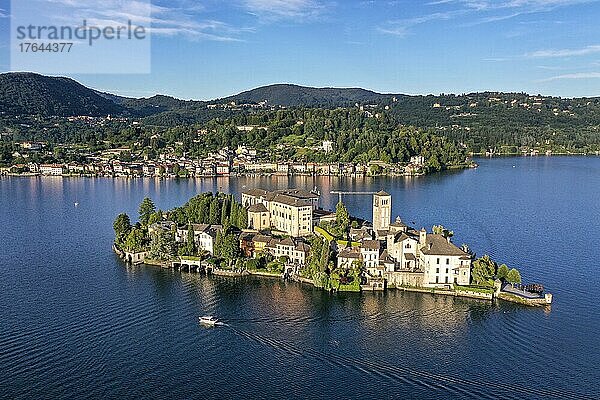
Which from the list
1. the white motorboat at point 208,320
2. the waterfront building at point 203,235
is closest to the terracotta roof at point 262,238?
the waterfront building at point 203,235

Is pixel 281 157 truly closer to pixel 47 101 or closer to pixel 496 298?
pixel 496 298

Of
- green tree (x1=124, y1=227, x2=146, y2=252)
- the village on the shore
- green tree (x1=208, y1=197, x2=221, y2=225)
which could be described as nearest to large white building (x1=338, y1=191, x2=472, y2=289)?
green tree (x1=208, y1=197, x2=221, y2=225)

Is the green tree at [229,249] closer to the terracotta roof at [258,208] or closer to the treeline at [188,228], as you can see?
the treeline at [188,228]

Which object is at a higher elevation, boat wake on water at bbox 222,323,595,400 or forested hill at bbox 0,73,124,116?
forested hill at bbox 0,73,124,116

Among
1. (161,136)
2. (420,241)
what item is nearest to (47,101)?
(161,136)

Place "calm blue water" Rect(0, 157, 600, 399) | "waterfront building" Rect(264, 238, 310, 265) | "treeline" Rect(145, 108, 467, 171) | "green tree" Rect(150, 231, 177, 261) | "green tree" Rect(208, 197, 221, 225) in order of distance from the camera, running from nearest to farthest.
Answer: "calm blue water" Rect(0, 157, 600, 399)
"waterfront building" Rect(264, 238, 310, 265)
"green tree" Rect(150, 231, 177, 261)
"green tree" Rect(208, 197, 221, 225)
"treeline" Rect(145, 108, 467, 171)

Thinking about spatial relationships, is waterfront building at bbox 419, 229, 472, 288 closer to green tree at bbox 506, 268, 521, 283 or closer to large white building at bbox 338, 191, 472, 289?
large white building at bbox 338, 191, 472, 289

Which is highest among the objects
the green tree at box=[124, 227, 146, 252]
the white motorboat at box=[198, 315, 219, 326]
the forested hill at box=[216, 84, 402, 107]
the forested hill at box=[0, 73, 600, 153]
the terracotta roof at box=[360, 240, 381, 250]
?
the forested hill at box=[216, 84, 402, 107]

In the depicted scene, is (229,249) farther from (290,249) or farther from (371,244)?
(371,244)
